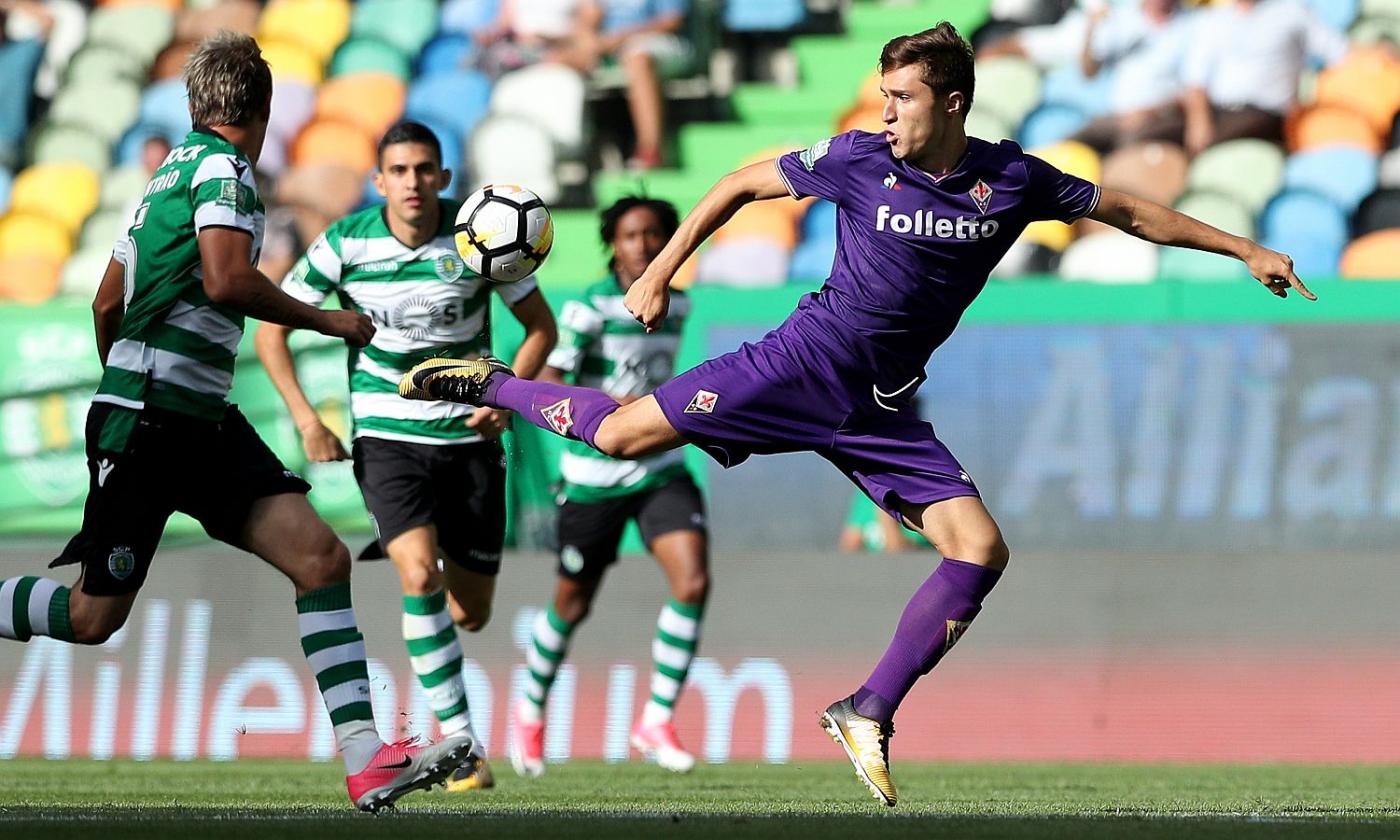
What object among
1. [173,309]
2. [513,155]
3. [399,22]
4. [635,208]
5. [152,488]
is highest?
[399,22]

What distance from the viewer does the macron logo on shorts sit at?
→ 6.27 m

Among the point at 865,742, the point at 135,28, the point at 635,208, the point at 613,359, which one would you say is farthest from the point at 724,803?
the point at 135,28

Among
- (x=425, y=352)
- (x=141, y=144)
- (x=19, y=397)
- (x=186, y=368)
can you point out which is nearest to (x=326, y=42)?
(x=141, y=144)

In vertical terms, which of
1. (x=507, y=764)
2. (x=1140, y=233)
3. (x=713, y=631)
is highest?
(x=1140, y=233)

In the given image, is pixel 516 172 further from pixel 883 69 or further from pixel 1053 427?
pixel 883 69

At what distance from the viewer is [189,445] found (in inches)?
231

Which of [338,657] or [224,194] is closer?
[224,194]

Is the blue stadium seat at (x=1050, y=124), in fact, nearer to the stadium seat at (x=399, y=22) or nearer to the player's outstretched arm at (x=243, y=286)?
the stadium seat at (x=399, y=22)

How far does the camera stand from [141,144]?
15461 mm

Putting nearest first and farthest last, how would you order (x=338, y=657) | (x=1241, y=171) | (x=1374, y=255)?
1. (x=338, y=657)
2. (x=1374, y=255)
3. (x=1241, y=171)

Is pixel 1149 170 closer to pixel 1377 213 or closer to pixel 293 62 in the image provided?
pixel 1377 213

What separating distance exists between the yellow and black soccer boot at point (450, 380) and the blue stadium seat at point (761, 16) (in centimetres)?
947

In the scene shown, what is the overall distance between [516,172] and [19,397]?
482 cm

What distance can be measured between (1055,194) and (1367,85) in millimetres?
8570
